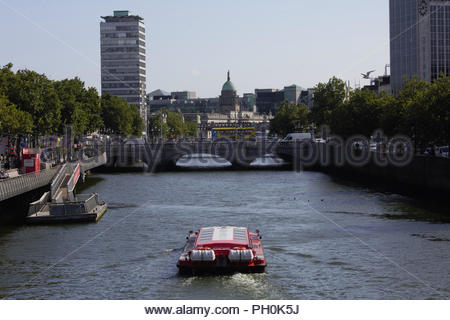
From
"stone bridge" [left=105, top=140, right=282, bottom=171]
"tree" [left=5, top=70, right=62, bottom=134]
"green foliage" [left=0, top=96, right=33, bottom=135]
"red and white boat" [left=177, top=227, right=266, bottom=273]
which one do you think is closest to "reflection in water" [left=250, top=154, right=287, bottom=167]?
"stone bridge" [left=105, top=140, right=282, bottom=171]

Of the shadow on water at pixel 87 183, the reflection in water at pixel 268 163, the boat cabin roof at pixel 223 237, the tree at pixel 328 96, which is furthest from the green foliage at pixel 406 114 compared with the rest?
the boat cabin roof at pixel 223 237

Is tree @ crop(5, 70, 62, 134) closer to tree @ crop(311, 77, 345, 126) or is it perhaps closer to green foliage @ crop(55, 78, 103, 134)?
green foliage @ crop(55, 78, 103, 134)

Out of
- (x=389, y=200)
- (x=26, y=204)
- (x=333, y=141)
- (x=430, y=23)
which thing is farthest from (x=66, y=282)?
(x=430, y=23)

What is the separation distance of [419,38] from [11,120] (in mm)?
124414

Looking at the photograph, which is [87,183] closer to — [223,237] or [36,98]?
[36,98]

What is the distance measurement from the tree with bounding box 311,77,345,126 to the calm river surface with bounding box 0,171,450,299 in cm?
7610

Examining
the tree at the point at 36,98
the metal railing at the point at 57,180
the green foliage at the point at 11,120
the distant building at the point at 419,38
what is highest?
the distant building at the point at 419,38

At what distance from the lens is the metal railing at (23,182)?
5407cm

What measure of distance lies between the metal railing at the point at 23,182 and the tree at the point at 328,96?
87.5 meters

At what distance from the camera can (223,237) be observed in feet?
135

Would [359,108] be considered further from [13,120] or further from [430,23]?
[430,23]

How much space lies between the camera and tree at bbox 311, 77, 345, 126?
15225 cm

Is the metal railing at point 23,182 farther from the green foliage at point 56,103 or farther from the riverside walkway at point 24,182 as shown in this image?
the green foliage at point 56,103

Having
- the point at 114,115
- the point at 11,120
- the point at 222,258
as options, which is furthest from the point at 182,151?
the point at 222,258
